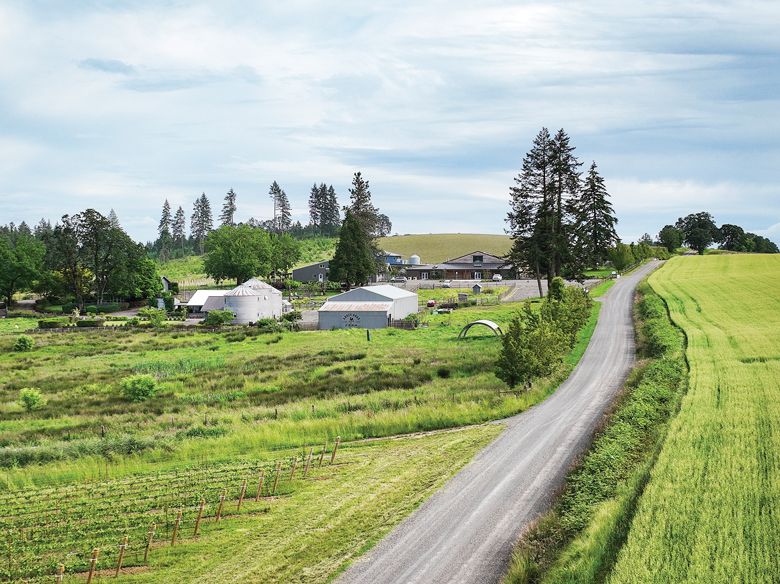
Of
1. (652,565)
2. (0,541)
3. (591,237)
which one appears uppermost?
(591,237)

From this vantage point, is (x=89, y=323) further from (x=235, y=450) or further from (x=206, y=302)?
(x=235, y=450)

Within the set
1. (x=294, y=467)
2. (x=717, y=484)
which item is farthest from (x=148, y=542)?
(x=717, y=484)

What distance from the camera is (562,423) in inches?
1192

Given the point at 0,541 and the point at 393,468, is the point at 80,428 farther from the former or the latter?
the point at 393,468

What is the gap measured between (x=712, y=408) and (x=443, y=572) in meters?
16.9

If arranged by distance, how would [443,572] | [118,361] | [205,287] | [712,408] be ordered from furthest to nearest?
[205,287], [118,361], [712,408], [443,572]

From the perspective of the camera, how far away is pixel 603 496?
65.1ft

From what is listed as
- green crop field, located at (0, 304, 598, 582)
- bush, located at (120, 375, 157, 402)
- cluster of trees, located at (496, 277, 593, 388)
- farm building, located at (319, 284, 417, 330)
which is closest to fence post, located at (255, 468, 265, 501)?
green crop field, located at (0, 304, 598, 582)

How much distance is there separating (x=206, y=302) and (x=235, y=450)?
228ft

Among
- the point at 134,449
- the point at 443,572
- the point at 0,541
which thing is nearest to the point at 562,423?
the point at 443,572

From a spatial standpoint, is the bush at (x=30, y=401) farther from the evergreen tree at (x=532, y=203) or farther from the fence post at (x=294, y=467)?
the evergreen tree at (x=532, y=203)

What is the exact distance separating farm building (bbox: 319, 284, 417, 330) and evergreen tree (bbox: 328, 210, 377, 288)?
2594cm

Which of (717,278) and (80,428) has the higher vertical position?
(717,278)

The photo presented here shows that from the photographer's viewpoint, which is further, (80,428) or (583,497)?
(80,428)
